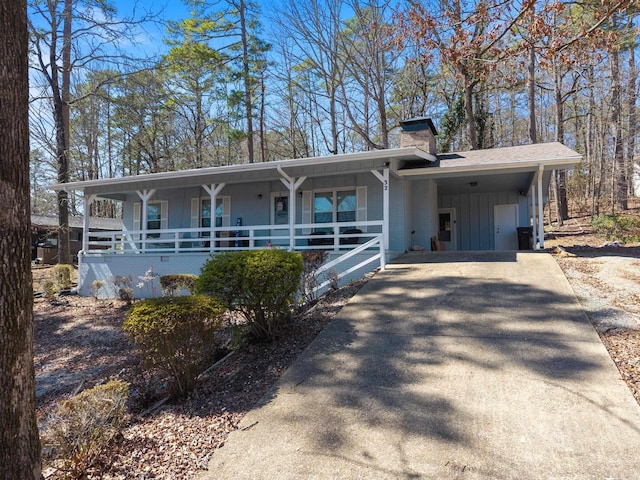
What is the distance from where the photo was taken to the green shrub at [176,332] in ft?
11.6

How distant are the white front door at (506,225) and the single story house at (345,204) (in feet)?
0.11

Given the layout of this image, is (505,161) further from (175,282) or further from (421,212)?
→ (175,282)

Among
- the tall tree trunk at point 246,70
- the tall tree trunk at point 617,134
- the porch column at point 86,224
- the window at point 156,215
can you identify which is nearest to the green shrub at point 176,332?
the porch column at point 86,224

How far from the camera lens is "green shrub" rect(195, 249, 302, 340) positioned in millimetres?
4559

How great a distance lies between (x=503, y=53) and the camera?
6879 millimetres

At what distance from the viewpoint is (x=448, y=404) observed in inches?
132

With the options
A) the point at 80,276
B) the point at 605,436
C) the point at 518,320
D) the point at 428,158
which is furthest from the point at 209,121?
the point at 605,436

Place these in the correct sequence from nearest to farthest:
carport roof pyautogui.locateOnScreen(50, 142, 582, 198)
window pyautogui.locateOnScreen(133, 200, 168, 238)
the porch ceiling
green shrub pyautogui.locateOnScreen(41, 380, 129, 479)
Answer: green shrub pyautogui.locateOnScreen(41, 380, 129, 479)
carport roof pyautogui.locateOnScreen(50, 142, 582, 198)
the porch ceiling
window pyautogui.locateOnScreen(133, 200, 168, 238)

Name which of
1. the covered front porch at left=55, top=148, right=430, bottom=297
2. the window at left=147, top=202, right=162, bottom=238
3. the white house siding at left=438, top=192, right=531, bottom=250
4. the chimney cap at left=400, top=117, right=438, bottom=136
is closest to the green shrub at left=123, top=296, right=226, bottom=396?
the covered front porch at left=55, top=148, right=430, bottom=297

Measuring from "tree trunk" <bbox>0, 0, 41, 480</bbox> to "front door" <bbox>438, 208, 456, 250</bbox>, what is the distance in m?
13.7

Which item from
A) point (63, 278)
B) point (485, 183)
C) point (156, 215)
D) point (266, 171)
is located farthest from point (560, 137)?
point (63, 278)

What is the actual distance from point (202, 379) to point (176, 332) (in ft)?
3.02

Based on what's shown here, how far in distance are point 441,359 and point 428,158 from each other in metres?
7.34

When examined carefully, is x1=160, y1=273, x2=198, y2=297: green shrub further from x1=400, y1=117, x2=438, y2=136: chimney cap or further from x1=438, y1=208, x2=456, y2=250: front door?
x1=438, y1=208, x2=456, y2=250: front door
